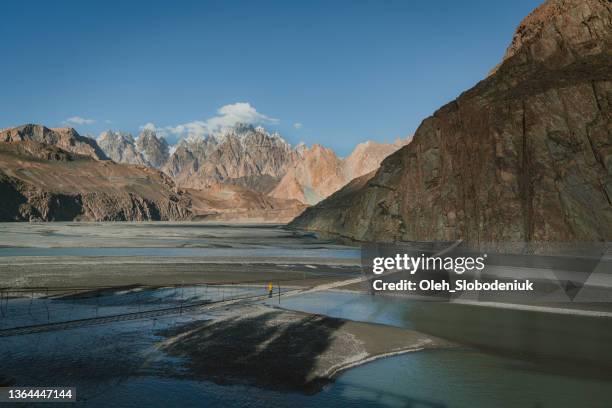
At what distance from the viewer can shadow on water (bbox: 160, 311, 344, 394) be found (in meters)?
18.9

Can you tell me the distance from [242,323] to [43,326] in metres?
10.2

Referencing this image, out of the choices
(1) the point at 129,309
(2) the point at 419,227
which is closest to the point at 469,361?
(1) the point at 129,309

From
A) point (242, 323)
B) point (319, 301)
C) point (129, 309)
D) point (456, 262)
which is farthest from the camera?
point (456, 262)

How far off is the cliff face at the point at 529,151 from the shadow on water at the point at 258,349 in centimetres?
4555

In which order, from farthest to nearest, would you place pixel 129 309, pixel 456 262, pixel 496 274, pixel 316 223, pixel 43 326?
pixel 316 223 < pixel 456 262 < pixel 496 274 < pixel 129 309 < pixel 43 326

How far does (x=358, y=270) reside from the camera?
179 ft

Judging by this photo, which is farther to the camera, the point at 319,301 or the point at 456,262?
the point at 456,262

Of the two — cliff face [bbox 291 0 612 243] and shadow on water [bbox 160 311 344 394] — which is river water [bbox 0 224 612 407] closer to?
shadow on water [bbox 160 311 344 394]

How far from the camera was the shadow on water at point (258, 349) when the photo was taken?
18.9 meters

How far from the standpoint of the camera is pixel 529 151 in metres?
68.8

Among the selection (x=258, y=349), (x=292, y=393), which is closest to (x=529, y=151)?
(x=258, y=349)

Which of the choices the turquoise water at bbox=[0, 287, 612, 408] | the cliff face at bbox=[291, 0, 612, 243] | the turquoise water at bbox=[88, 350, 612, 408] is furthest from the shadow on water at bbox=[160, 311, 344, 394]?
the cliff face at bbox=[291, 0, 612, 243]

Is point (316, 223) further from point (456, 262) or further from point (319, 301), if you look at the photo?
point (319, 301)

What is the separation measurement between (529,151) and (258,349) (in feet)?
192
